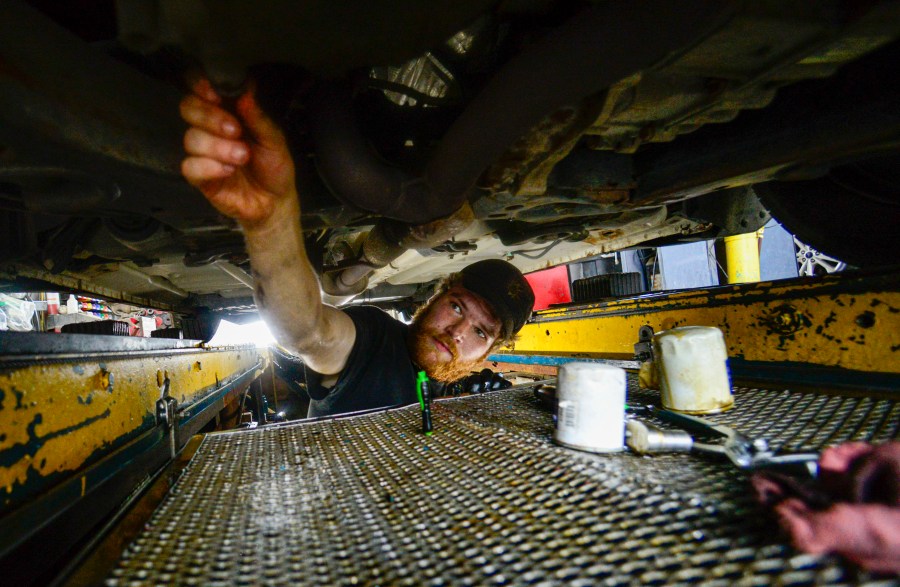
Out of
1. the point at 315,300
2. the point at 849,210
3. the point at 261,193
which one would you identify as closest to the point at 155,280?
the point at 315,300

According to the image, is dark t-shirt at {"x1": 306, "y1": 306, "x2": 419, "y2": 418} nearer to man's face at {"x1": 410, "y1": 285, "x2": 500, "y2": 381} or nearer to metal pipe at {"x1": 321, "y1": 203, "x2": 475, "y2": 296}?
man's face at {"x1": 410, "y1": 285, "x2": 500, "y2": 381}

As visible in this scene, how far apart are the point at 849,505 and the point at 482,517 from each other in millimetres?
484

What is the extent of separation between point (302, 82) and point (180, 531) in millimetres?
933

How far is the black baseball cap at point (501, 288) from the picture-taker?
80.7 inches

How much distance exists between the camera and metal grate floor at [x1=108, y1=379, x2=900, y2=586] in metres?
0.51

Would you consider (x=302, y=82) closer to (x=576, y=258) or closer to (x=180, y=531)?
(x=180, y=531)

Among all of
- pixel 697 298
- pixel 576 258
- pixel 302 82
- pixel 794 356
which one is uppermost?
pixel 302 82

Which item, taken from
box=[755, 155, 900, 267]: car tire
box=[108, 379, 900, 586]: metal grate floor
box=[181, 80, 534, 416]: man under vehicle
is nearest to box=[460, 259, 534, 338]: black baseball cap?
box=[181, 80, 534, 416]: man under vehicle

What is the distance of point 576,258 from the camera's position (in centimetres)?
295

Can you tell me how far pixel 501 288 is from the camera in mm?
2057

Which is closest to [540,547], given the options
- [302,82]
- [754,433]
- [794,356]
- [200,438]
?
[754,433]

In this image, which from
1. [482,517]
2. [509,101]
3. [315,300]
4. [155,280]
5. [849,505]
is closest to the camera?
[849,505]

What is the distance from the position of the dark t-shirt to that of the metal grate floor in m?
0.75

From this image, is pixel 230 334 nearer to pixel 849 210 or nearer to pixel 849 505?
pixel 849 505
